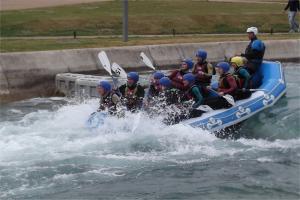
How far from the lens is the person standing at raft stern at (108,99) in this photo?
14.1 meters

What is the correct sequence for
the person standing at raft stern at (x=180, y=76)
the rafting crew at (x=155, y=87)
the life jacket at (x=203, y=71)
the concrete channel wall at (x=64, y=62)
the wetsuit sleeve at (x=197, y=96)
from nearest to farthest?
the wetsuit sleeve at (x=197, y=96)
the rafting crew at (x=155, y=87)
the person standing at raft stern at (x=180, y=76)
the life jacket at (x=203, y=71)
the concrete channel wall at (x=64, y=62)

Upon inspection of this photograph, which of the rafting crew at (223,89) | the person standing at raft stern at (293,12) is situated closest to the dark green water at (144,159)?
the rafting crew at (223,89)

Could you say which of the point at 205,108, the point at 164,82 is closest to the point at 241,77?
the point at 205,108

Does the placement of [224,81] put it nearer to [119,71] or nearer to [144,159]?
[119,71]

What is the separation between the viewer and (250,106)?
14617 mm

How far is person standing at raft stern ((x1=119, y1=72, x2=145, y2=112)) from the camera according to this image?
46.9ft

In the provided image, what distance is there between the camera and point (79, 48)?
21312 mm

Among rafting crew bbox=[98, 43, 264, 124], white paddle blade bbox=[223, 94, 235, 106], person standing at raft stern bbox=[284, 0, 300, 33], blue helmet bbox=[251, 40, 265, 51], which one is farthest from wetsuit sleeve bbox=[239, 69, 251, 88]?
person standing at raft stern bbox=[284, 0, 300, 33]

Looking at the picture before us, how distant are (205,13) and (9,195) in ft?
71.2

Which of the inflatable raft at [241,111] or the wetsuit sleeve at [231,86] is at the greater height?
the wetsuit sleeve at [231,86]

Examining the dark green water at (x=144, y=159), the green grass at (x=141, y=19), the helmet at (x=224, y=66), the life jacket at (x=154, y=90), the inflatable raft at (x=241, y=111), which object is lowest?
the dark green water at (x=144, y=159)

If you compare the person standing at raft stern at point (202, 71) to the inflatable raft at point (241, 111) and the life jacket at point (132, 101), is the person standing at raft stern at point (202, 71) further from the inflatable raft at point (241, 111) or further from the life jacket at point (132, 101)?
the life jacket at point (132, 101)

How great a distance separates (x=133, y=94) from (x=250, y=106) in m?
2.46

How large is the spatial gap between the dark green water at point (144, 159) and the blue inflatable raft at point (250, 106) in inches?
8.9
